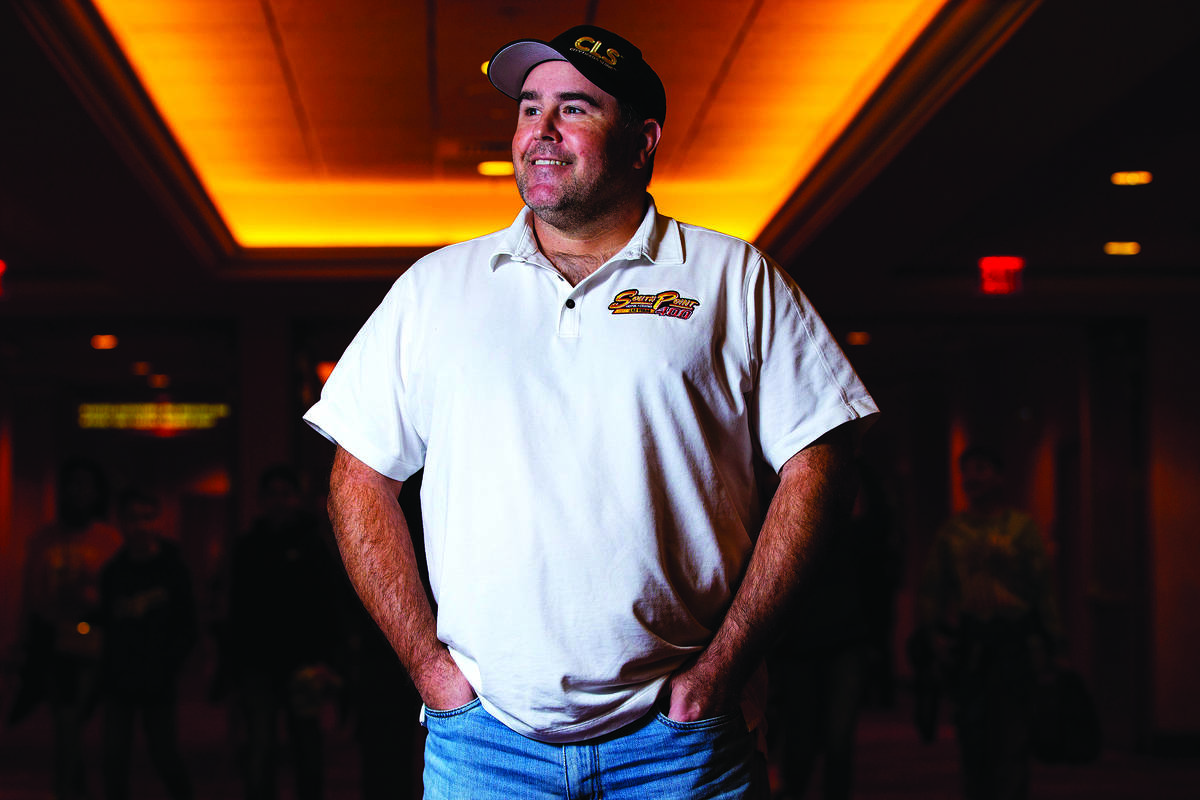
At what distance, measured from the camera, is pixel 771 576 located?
58.1 inches

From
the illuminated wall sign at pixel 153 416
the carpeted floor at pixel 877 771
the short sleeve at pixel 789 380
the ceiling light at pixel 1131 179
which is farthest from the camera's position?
the illuminated wall sign at pixel 153 416

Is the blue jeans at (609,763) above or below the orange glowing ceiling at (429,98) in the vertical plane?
below

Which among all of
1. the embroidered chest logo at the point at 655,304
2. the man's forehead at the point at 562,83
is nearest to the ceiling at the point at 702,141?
the man's forehead at the point at 562,83

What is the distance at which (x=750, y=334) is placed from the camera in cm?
154

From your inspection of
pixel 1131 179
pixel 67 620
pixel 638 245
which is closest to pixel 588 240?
pixel 638 245

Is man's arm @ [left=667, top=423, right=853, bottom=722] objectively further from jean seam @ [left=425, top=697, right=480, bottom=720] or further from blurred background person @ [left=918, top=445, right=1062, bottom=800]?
blurred background person @ [left=918, top=445, right=1062, bottom=800]

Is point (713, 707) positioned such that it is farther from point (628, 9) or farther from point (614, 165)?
point (628, 9)

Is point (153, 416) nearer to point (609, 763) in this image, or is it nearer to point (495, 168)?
point (495, 168)

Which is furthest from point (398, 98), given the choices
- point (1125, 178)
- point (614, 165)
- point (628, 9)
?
point (614, 165)

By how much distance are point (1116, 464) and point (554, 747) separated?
7391 millimetres

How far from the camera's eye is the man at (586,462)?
1.42 meters

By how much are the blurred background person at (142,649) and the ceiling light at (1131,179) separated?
14.4 ft

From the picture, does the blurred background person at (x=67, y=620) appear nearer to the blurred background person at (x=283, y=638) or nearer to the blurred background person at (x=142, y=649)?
the blurred background person at (x=142, y=649)

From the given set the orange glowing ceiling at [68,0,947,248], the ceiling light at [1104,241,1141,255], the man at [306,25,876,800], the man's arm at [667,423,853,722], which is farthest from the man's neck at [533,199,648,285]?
the ceiling light at [1104,241,1141,255]
